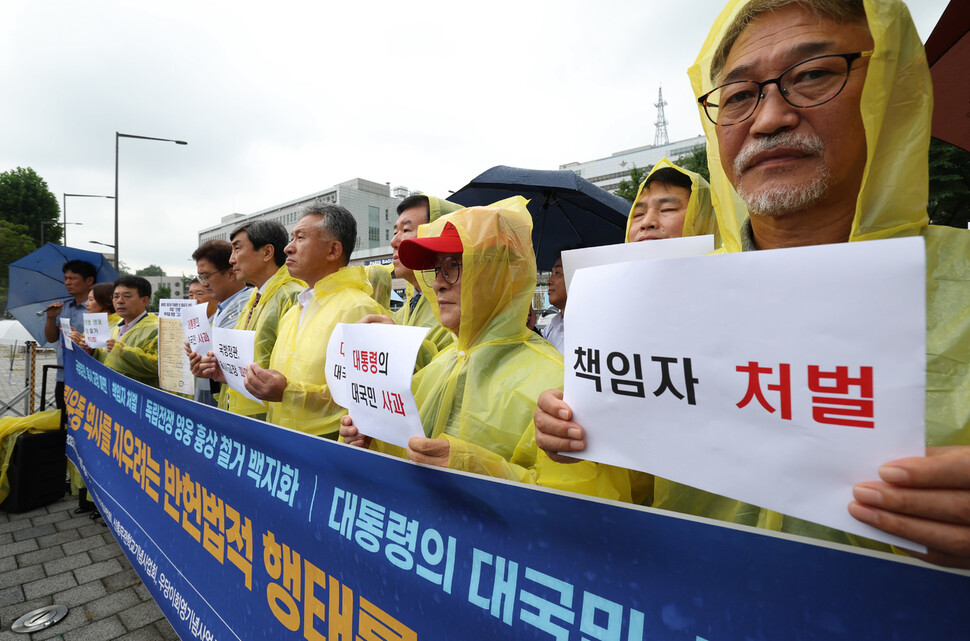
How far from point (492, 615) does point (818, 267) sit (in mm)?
922

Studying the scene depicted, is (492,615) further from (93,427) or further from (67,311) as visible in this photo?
(67,311)

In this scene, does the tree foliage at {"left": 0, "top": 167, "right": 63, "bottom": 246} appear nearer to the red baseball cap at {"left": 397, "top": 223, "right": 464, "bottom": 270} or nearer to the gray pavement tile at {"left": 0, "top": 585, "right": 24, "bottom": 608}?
the gray pavement tile at {"left": 0, "top": 585, "right": 24, "bottom": 608}

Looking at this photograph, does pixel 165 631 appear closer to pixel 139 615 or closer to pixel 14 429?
pixel 139 615

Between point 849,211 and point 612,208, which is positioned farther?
point 612,208

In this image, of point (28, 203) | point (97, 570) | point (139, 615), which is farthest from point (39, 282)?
point (28, 203)

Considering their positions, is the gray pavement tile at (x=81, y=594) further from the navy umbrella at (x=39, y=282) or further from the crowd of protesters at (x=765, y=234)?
the navy umbrella at (x=39, y=282)

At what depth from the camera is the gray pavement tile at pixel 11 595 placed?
2.99 m

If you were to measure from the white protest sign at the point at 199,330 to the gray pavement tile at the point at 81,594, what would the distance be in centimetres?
174

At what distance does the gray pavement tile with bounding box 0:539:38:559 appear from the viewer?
143 inches

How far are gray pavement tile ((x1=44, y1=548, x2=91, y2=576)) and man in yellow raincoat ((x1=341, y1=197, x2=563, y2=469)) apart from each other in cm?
327

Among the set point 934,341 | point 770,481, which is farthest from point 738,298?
point 934,341

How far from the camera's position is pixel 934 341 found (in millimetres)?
838

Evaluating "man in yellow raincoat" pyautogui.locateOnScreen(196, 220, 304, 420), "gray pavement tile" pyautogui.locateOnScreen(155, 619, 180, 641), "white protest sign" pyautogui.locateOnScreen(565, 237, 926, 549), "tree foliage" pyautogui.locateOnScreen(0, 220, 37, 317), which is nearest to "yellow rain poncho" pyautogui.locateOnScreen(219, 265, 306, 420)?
"man in yellow raincoat" pyautogui.locateOnScreen(196, 220, 304, 420)

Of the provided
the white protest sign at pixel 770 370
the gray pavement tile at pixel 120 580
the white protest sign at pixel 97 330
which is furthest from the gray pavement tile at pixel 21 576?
the white protest sign at pixel 770 370
